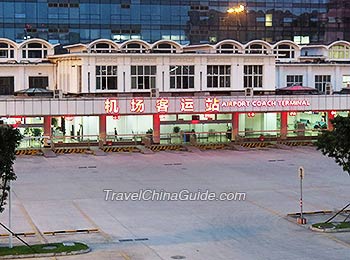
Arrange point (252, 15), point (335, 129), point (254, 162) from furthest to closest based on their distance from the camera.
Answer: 1. point (252, 15)
2. point (254, 162)
3. point (335, 129)

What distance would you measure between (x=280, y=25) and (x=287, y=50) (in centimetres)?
1403

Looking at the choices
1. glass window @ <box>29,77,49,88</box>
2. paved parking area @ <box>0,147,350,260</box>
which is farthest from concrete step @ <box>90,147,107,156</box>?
glass window @ <box>29,77,49,88</box>

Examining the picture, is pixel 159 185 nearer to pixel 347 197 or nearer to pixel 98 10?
pixel 347 197

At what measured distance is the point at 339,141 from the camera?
27.9 metres

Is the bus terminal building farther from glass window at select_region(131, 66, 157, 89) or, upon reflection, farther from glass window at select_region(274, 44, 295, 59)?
glass window at select_region(274, 44, 295, 59)

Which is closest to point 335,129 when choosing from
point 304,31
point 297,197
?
point 297,197

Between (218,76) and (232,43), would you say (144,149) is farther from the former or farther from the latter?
(232,43)

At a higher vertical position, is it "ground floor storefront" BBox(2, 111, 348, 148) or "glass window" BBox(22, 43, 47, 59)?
"glass window" BBox(22, 43, 47, 59)

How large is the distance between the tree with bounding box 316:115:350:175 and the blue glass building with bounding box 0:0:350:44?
52.9 meters

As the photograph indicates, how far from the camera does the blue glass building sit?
7762cm

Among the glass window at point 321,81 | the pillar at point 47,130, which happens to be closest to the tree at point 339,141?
the pillar at point 47,130

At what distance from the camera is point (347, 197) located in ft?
114

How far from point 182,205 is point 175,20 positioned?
2013 inches

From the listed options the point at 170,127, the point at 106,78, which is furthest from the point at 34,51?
the point at 170,127
